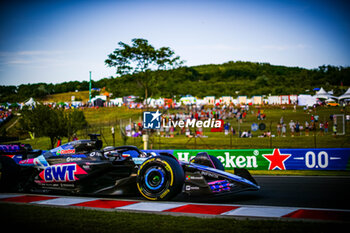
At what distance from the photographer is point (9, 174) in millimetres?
8891

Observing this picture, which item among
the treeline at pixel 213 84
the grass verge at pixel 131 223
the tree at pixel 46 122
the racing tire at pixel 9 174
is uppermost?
the treeline at pixel 213 84

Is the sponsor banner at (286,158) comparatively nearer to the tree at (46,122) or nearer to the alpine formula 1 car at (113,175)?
the alpine formula 1 car at (113,175)

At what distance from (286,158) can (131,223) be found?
10.8m

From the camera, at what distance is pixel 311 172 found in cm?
1412

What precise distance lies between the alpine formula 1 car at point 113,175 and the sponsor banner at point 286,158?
6782mm

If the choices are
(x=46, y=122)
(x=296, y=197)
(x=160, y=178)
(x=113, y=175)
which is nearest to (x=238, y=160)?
(x=296, y=197)

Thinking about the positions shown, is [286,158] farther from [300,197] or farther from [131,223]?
[131,223]

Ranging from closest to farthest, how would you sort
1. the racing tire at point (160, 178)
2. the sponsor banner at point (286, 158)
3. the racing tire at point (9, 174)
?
the racing tire at point (160, 178) → the racing tire at point (9, 174) → the sponsor banner at point (286, 158)

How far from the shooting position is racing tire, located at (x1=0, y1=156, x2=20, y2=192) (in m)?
8.84

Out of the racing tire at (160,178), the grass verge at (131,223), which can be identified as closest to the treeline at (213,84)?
the racing tire at (160,178)

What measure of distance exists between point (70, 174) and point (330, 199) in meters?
5.87

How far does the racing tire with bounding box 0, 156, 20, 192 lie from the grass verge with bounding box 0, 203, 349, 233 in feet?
9.41

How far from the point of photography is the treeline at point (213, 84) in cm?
2998

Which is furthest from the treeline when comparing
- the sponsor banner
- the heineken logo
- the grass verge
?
the grass verge
